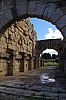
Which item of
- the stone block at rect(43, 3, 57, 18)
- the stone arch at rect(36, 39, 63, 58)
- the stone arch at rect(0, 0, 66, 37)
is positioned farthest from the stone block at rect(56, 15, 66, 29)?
the stone arch at rect(36, 39, 63, 58)

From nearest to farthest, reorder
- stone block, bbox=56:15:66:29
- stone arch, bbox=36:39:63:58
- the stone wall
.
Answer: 1. stone block, bbox=56:15:66:29
2. the stone wall
3. stone arch, bbox=36:39:63:58

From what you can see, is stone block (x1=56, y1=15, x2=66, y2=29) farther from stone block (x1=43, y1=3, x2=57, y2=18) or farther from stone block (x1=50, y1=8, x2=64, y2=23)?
stone block (x1=43, y1=3, x2=57, y2=18)

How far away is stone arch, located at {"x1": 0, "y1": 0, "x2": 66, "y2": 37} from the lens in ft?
13.9

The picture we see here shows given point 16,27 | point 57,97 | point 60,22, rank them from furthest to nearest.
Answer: point 16,27 < point 60,22 < point 57,97

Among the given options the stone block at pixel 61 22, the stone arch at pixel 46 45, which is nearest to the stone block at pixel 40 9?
the stone block at pixel 61 22

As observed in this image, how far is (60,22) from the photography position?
421cm

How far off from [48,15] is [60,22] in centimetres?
38

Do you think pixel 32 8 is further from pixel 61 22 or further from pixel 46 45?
pixel 46 45

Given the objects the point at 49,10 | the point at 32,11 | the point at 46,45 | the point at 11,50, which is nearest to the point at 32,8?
the point at 32,11

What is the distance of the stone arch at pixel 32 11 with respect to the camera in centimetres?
424

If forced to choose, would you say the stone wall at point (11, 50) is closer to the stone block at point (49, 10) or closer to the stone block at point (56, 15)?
the stone block at point (49, 10)

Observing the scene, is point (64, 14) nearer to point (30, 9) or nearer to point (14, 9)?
point (30, 9)

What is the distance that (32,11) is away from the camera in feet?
14.8

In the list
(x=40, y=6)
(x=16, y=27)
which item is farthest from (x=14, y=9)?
(x=16, y=27)
